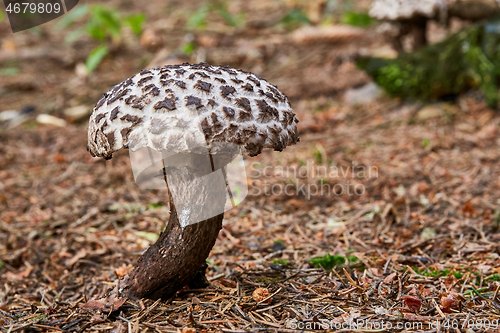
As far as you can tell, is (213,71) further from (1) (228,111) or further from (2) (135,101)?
(2) (135,101)

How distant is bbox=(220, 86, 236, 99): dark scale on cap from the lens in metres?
2.16

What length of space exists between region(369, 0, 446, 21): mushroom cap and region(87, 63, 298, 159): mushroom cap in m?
5.13

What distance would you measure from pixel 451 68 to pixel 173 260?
217 inches

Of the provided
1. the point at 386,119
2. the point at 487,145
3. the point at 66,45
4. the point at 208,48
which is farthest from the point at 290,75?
the point at 66,45

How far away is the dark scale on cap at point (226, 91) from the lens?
7.07 feet

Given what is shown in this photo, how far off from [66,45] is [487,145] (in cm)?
975

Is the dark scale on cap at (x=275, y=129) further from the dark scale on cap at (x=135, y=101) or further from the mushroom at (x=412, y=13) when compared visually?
the mushroom at (x=412, y=13)

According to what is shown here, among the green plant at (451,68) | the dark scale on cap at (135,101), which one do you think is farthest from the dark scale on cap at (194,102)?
the green plant at (451,68)

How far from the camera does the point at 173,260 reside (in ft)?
8.48

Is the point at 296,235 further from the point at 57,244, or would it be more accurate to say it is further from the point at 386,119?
the point at 386,119

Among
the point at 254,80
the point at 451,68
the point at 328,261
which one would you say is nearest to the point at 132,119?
the point at 254,80

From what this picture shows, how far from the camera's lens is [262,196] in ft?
15.3

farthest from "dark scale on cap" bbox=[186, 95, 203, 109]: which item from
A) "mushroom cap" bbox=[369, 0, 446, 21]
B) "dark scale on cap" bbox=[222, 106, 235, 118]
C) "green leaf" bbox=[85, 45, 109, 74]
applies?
"green leaf" bbox=[85, 45, 109, 74]

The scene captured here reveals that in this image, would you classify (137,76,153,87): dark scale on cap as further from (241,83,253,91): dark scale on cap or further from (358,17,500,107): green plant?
(358,17,500,107): green plant
